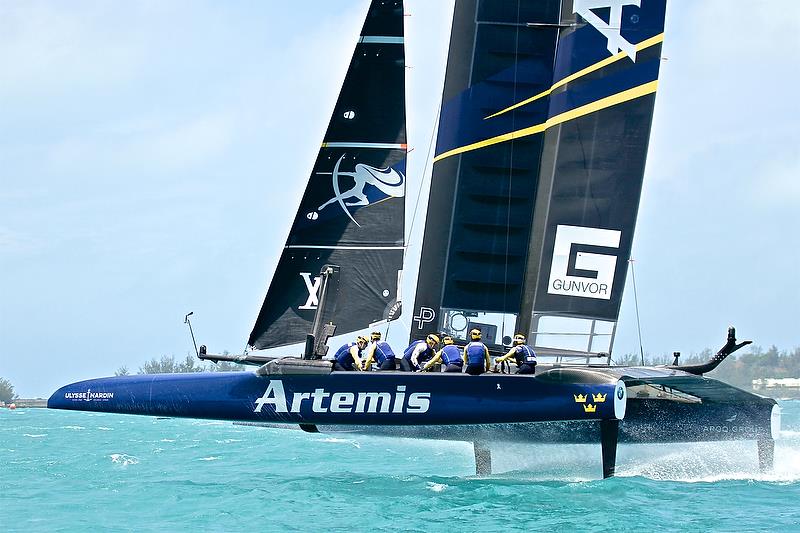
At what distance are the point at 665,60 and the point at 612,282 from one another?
3237mm

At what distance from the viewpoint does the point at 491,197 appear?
1539cm

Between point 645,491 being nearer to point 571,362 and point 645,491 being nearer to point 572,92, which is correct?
point 571,362

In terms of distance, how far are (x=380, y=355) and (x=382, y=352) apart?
57mm

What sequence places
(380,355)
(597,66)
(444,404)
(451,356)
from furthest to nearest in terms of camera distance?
1. (597,66)
2. (380,355)
3. (451,356)
4. (444,404)

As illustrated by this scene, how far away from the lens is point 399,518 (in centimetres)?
1116

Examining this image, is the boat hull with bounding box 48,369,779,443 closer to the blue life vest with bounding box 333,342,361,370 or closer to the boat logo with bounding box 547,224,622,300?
the blue life vest with bounding box 333,342,361,370

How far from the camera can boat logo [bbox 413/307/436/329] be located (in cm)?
1537

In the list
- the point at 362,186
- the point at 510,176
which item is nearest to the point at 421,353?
the point at 362,186

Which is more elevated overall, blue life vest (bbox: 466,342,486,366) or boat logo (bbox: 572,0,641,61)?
boat logo (bbox: 572,0,641,61)

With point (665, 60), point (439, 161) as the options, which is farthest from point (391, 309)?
point (665, 60)

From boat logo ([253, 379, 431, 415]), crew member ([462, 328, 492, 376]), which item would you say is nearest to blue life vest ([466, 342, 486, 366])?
crew member ([462, 328, 492, 376])

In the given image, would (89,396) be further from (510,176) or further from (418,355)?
(510,176)

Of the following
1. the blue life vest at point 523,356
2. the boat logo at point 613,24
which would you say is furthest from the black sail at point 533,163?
the blue life vest at point 523,356

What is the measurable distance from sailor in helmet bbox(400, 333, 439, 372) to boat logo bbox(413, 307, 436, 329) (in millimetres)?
1485
